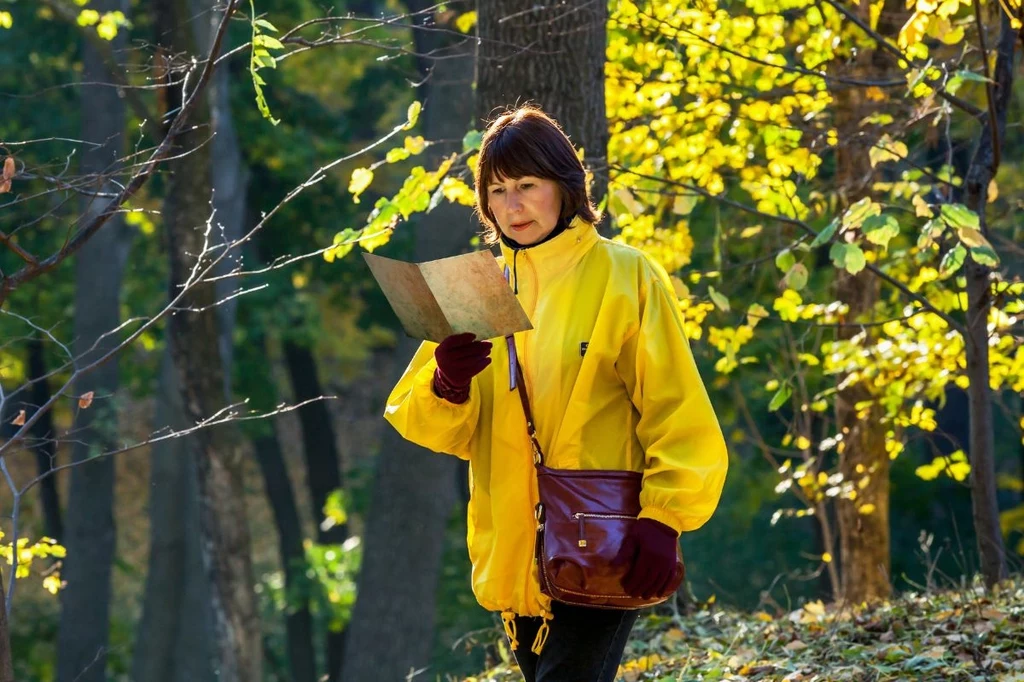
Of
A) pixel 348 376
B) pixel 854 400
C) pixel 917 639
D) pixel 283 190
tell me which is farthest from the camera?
pixel 348 376

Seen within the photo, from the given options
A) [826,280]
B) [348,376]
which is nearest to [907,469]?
[826,280]

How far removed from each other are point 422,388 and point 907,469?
13.0m

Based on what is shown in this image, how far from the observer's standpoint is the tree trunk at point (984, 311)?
18.7 feet

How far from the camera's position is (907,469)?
15.4 m

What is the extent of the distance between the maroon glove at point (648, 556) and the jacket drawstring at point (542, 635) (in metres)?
0.25

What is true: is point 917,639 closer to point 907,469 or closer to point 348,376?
point 907,469

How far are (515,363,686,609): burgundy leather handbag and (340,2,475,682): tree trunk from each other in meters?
7.64

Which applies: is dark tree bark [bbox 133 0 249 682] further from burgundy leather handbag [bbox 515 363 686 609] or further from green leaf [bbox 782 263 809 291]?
burgundy leather handbag [bbox 515 363 686 609]

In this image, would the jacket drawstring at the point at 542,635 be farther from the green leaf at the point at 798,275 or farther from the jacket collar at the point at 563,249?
the green leaf at the point at 798,275

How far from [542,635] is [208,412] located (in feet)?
25.9

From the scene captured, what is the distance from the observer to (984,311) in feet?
19.0

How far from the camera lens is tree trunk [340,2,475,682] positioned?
427 inches

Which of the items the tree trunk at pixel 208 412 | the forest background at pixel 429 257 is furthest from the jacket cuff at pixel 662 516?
the tree trunk at pixel 208 412

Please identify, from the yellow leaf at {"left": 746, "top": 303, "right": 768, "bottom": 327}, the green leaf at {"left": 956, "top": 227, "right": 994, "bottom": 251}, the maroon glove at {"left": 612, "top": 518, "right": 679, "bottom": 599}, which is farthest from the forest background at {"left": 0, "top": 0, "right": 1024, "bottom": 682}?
the maroon glove at {"left": 612, "top": 518, "right": 679, "bottom": 599}
